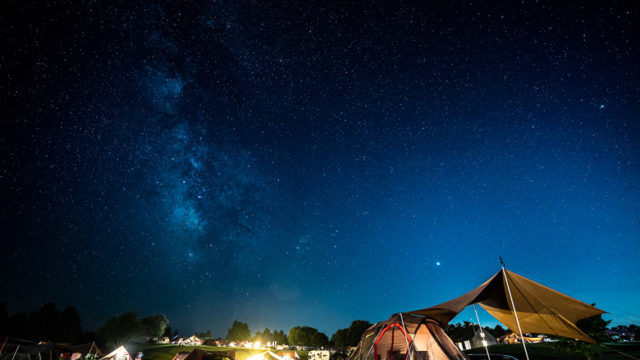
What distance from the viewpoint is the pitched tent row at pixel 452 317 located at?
31.7 ft

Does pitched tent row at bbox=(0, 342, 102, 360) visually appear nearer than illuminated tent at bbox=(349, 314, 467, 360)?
No

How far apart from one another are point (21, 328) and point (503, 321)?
104087 mm

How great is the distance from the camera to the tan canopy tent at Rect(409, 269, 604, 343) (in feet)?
31.1

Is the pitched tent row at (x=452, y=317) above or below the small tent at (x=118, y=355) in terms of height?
above

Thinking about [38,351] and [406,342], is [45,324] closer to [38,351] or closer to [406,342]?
[38,351]

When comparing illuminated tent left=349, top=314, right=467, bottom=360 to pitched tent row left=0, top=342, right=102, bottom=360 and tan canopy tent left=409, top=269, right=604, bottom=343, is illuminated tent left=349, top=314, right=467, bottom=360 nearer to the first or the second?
tan canopy tent left=409, top=269, right=604, bottom=343

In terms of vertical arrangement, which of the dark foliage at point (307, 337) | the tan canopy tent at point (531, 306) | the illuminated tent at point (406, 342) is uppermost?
the tan canopy tent at point (531, 306)

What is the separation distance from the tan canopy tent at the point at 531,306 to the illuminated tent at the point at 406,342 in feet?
1.76

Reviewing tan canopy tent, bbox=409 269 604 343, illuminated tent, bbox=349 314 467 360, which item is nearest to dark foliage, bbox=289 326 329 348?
illuminated tent, bbox=349 314 467 360

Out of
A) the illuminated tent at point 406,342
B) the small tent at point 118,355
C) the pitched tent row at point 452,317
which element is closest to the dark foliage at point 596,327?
the pitched tent row at point 452,317

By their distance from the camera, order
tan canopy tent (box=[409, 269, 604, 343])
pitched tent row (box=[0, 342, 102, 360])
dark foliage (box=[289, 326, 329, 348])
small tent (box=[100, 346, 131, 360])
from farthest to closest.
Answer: dark foliage (box=[289, 326, 329, 348]) < small tent (box=[100, 346, 131, 360]) < pitched tent row (box=[0, 342, 102, 360]) < tan canopy tent (box=[409, 269, 604, 343])

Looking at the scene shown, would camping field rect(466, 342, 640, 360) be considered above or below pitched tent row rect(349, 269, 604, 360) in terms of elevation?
below

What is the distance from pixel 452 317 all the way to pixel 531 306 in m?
3.09

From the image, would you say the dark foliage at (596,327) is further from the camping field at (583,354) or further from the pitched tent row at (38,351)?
the pitched tent row at (38,351)
